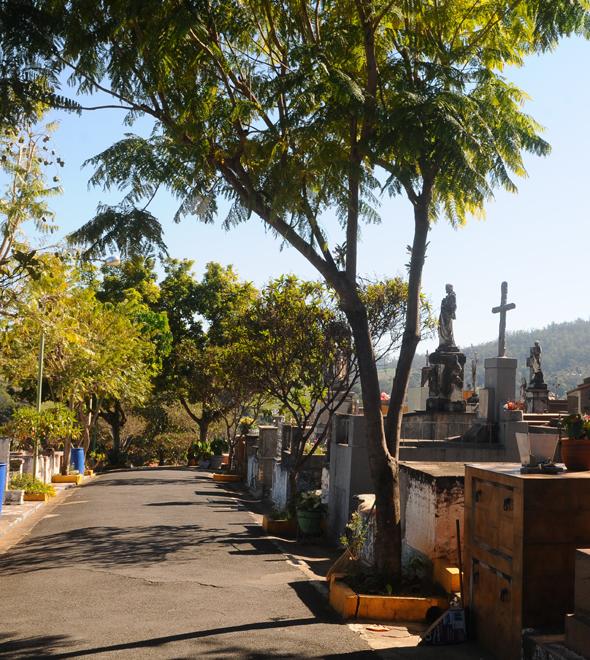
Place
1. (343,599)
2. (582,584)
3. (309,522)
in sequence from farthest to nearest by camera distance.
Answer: (309,522)
(343,599)
(582,584)

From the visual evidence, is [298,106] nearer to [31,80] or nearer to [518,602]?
[31,80]

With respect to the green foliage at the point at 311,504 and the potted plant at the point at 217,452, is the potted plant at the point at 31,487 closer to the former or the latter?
the green foliage at the point at 311,504

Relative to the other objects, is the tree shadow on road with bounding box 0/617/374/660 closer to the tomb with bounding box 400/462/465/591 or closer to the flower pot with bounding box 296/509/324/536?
the tomb with bounding box 400/462/465/591

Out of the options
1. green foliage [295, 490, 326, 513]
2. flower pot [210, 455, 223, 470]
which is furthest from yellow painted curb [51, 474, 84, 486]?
green foliage [295, 490, 326, 513]

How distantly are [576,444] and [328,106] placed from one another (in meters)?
4.84

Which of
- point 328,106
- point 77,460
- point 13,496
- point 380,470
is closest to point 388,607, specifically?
point 380,470

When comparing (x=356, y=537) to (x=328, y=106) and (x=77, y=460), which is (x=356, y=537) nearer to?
(x=328, y=106)

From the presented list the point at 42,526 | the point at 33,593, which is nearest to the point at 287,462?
the point at 42,526

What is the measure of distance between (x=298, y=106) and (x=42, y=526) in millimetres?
11098

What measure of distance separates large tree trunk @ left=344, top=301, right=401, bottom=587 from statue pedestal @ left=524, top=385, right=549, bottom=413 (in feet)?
67.9

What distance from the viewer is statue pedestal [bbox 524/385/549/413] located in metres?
30.2

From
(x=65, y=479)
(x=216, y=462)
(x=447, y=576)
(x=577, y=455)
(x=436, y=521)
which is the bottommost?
(x=216, y=462)

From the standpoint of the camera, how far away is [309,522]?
1611cm

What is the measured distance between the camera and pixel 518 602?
734 centimetres
